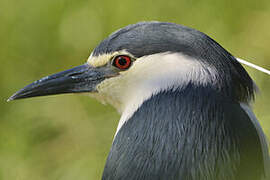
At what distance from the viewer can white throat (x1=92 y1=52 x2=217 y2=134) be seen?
6.19 feet

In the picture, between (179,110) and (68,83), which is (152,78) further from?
(68,83)

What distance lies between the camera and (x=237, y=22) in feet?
13.1

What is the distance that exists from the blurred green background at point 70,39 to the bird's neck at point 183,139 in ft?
6.09

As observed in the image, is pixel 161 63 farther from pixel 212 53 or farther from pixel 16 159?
pixel 16 159

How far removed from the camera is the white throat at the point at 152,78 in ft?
6.19

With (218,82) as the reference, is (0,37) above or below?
above

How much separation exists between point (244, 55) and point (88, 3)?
4.19 ft

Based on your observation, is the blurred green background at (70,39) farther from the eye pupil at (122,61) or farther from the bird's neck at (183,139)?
the bird's neck at (183,139)

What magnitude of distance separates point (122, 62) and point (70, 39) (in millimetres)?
2004

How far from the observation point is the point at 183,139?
1.78 metres

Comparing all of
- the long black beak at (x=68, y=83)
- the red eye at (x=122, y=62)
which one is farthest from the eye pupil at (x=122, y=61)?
the long black beak at (x=68, y=83)

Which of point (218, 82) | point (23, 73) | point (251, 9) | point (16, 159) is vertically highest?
point (251, 9)

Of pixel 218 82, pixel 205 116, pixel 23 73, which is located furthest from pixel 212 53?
pixel 23 73

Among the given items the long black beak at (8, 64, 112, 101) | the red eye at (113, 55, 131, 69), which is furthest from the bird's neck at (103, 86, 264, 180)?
the long black beak at (8, 64, 112, 101)
